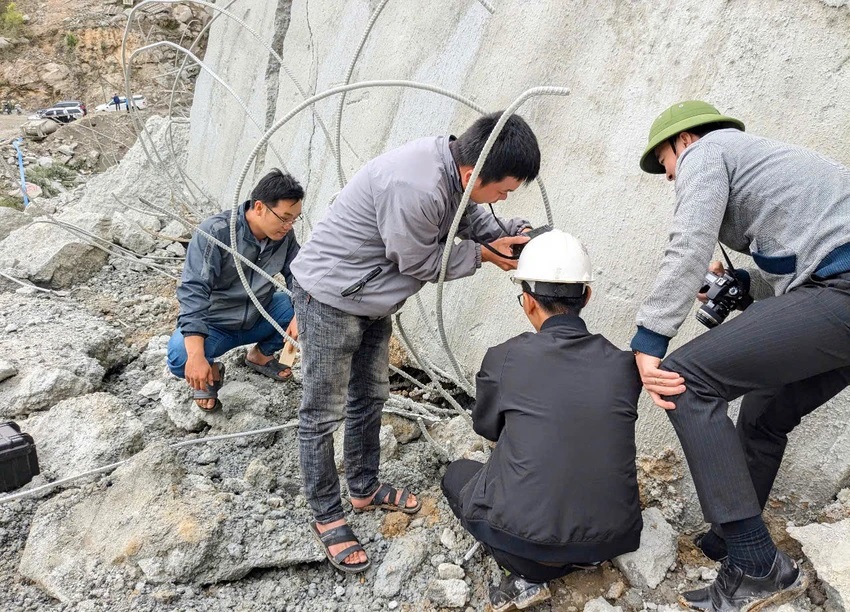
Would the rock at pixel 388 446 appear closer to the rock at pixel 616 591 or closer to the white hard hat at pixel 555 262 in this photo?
the rock at pixel 616 591

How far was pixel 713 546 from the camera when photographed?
2020 mm

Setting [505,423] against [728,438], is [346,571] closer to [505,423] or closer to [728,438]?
[505,423]

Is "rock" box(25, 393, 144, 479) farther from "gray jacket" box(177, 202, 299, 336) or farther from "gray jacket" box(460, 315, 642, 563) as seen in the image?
"gray jacket" box(460, 315, 642, 563)

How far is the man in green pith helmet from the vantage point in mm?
1628

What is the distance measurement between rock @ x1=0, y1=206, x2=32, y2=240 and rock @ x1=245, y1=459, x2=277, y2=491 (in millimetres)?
4512

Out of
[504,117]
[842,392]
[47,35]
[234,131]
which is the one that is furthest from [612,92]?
[47,35]

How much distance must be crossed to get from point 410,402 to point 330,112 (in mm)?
2717

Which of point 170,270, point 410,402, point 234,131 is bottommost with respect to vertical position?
point 170,270

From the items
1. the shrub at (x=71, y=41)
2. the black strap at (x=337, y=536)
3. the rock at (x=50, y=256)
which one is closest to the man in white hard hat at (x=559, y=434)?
the black strap at (x=337, y=536)

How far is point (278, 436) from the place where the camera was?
3.04m

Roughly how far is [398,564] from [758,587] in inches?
43.9

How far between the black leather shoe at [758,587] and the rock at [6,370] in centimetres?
336

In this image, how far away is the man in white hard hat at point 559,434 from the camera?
1.74 meters

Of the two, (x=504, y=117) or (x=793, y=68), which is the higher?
(x=793, y=68)
